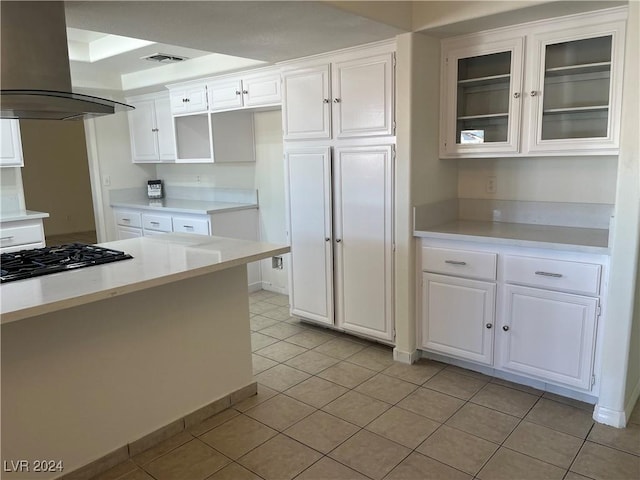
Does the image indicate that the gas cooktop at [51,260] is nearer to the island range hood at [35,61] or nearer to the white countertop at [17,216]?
the island range hood at [35,61]

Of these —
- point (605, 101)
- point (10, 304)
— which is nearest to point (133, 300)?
point (10, 304)

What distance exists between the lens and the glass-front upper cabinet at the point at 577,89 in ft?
8.20

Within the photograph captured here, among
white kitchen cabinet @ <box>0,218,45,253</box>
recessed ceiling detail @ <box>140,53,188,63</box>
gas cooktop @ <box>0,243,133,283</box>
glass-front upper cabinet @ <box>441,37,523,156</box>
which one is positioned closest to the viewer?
gas cooktop @ <box>0,243,133,283</box>

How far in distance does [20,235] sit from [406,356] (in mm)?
3345

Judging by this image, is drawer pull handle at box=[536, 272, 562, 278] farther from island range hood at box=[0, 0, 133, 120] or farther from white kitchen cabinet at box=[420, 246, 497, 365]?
island range hood at box=[0, 0, 133, 120]

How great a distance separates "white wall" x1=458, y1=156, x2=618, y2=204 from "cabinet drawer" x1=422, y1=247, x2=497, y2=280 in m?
0.65

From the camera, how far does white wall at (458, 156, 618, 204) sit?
287 cm

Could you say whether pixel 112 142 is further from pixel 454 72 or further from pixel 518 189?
pixel 518 189

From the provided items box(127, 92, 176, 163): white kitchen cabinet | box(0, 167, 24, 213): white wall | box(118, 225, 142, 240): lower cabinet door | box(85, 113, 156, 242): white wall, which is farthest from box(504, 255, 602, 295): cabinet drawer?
box(85, 113, 156, 242): white wall

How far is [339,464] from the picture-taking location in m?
2.18

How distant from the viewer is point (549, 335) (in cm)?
264

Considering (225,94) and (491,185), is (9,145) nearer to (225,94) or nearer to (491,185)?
(225,94)

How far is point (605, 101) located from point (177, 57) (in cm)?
332

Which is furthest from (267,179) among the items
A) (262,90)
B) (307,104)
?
(307,104)
